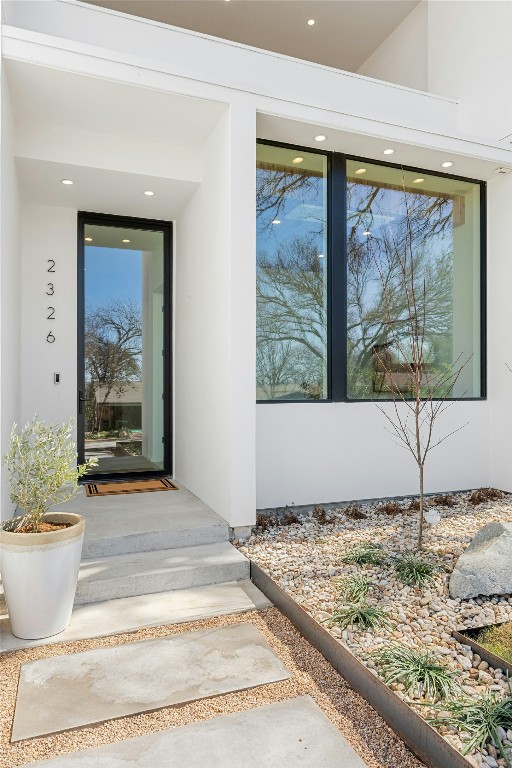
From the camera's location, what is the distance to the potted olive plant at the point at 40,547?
2561mm

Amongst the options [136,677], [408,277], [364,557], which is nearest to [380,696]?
[136,677]

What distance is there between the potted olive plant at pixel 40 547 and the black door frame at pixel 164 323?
2446 millimetres

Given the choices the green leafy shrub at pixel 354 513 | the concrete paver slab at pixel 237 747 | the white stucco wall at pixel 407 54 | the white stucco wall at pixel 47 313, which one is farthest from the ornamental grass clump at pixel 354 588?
the white stucco wall at pixel 407 54

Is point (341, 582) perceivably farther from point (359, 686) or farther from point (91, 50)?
point (91, 50)

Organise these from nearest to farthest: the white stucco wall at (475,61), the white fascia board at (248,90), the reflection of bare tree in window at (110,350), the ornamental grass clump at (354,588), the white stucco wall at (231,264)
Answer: the ornamental grass clump at (354,588) → the white fascia board at (248,90) → the white stucco wall at (231,264) → the white stucco wall at (475,61) → the reflection of bare tree in window at (110,350)

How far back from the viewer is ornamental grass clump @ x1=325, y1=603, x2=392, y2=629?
2.54 metres

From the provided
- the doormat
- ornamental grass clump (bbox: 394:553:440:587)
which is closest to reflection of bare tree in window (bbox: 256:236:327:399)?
the doormat

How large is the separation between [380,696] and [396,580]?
3.65ft

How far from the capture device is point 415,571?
313 cm

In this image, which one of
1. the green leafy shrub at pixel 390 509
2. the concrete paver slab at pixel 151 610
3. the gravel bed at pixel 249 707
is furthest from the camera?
the green leafy shrub at pixel 390 509

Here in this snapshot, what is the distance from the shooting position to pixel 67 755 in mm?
1836

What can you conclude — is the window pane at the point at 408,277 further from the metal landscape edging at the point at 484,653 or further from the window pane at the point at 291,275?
the metal landscape edging at the point at 484,653

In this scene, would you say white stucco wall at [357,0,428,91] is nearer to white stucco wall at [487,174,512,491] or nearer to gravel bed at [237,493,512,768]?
white stucco wall at [487,174,512,491]

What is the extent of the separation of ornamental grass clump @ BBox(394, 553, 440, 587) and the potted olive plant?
1.91 m
